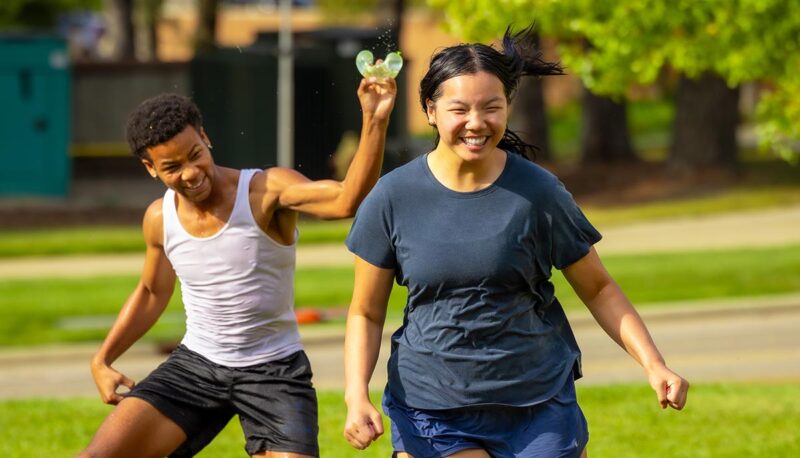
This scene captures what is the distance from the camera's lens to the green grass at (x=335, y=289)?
1388cm

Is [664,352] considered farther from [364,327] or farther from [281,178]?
[364,327]

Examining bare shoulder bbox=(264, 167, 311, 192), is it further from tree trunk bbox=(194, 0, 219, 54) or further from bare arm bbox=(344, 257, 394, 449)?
tree trunk bbox=(194, 0, 219, 54)

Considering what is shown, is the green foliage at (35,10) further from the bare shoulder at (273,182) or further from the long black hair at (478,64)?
the long black hair at (478,64)

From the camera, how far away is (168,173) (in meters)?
5.62

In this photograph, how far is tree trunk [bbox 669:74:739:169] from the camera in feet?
92.7

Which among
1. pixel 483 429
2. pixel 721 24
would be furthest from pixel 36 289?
pixel 483 429

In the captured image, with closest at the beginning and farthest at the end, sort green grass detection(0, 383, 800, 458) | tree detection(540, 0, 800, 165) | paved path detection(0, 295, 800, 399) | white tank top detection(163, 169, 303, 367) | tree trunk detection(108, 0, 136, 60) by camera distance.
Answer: white tank top detection(163, 169, 303, 367)
green grass detection(0, 383, 800, 458)
paved path detection(0, 295, 800, 399)
tree detection(540, 0, 800, 165)
tree trunk detection(108, 0, 136, 60)

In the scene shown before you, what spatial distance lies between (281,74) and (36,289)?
8.34 metres

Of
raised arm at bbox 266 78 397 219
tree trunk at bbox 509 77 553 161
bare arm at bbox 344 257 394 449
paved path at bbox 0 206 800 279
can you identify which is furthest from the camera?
tree trunk at bbox 509 77 553 161

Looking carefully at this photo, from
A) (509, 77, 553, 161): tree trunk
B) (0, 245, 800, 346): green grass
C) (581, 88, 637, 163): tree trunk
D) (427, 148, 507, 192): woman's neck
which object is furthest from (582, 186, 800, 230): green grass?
(427, 148, 507, 192): woman's neck

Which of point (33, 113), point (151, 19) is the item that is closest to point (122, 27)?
point (151, 19)

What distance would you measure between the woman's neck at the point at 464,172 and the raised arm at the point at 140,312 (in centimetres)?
163

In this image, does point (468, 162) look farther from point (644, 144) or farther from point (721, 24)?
point (644, 144)

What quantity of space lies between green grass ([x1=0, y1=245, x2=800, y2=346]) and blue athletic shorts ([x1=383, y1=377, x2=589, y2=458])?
858cm
